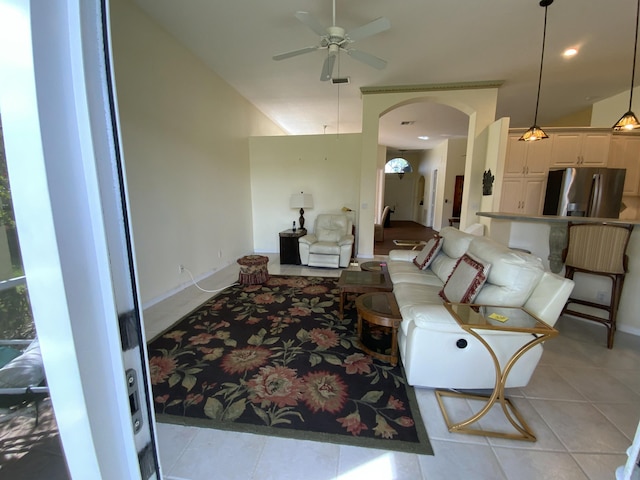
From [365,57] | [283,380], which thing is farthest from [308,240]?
[283,380]

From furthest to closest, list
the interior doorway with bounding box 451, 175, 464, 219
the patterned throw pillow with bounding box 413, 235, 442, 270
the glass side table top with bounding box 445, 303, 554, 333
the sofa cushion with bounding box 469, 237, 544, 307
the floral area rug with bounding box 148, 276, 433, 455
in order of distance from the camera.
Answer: the interior doorway with bounding box 451, 175, 464, 219, the patterned throw pillow with bounding box 413, 235, 442, 270, the sofa cushion with bounding box 469, 237, 544, 307, the floral area rug with bounding box 148, 276, 433, 455, the glass side table top with bounding box 445, 303, 554, 333

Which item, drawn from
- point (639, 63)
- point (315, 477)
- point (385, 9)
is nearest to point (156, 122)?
point (385, 9)

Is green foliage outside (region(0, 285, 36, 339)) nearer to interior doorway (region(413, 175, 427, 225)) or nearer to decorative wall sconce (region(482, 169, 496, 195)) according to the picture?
decorative wall sconce (region(482, 169, 496, 195))

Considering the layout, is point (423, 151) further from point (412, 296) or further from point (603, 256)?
point (412, 296)

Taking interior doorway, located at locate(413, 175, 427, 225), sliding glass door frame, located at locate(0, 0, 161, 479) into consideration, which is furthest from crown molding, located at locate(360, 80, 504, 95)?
interior doorway, located at locate(413, 175, 427, 225)

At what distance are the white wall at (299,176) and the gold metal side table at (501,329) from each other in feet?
13.2

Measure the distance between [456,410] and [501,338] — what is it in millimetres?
533

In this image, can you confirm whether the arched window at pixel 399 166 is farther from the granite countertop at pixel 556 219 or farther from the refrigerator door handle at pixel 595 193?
the granite countertop at pixel 556 219

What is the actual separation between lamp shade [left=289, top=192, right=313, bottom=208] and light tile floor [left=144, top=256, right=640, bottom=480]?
12.7 ft

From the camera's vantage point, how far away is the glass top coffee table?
270 cm

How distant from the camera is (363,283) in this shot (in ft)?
9.05

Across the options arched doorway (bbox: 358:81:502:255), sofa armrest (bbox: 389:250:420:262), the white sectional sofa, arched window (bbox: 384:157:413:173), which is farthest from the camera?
arched window (bbox: 384:157:413:173)

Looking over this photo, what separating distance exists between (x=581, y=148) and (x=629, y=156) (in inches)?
34.0

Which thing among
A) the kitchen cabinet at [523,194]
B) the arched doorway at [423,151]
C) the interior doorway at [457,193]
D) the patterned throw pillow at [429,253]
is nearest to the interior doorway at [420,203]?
the arched doorway at [423,151]
